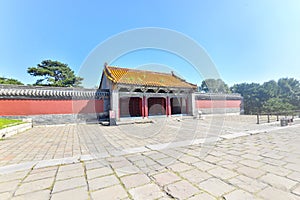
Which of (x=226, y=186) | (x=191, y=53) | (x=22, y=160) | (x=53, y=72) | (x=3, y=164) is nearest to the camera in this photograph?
(x=226, y=186)

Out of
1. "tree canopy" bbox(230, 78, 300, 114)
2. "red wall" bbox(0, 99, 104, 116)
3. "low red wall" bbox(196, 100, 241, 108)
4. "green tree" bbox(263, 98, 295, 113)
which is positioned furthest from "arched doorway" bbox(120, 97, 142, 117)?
"green tree" bbox(263, 98, 295, 113)

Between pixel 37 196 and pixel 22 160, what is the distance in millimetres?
2057

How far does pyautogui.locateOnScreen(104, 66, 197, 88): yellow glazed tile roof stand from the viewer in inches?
469

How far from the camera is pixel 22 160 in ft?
11.4

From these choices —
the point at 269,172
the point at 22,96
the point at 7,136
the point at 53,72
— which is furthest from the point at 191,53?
the point at 53,72

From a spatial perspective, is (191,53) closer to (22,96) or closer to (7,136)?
(7,136)

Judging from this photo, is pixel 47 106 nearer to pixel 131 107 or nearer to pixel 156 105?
pixel 131 107

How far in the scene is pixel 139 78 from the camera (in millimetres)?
13836

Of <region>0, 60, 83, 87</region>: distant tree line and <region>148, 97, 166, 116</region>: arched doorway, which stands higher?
<region>0, 60, 83, 87</region>: distant tree line

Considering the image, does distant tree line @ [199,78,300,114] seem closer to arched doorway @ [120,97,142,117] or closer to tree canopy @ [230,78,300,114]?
tree canopy @ [230,78,300,114]

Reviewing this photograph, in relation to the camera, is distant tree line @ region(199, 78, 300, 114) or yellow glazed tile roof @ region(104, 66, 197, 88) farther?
distant tree line @ region(199, 78, 300, 114)

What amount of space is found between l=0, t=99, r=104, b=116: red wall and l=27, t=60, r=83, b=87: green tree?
14267 mm

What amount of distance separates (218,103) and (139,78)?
35.3 feet

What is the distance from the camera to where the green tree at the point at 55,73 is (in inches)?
864
